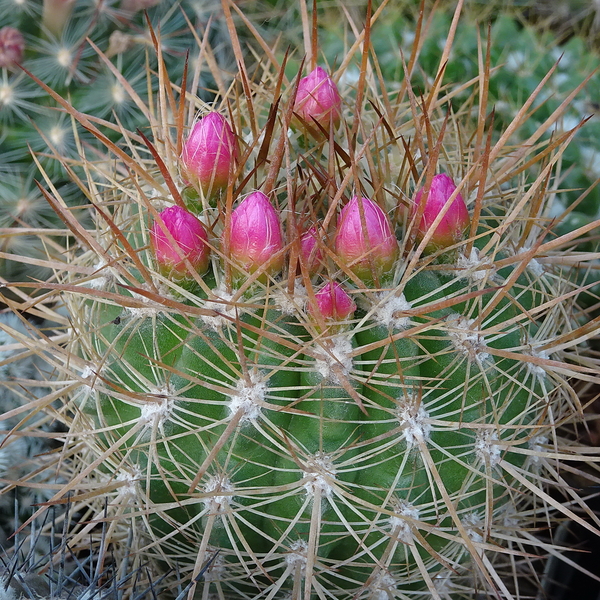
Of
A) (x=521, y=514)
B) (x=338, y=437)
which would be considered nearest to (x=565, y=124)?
(x=521, y=514)

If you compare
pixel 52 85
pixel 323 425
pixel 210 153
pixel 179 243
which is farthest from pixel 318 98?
pixel 52 85

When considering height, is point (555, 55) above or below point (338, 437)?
above

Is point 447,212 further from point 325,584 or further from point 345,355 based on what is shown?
point 325,584

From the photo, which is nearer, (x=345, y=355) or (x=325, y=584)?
(x=345, y=355)

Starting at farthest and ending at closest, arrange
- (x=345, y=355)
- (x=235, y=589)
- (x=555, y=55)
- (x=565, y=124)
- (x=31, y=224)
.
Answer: (x=555, y=55) < (x=565, y=124) < (x=31, y=224) < (x=235, y=589) < (x=345, y=355)

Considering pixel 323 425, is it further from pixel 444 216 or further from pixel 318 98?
pixel 318 98

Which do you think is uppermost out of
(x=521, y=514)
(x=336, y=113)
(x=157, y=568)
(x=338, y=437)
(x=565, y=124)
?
(x=336, y=113)

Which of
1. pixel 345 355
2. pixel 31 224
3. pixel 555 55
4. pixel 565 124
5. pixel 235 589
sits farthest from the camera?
pixel 555 55
